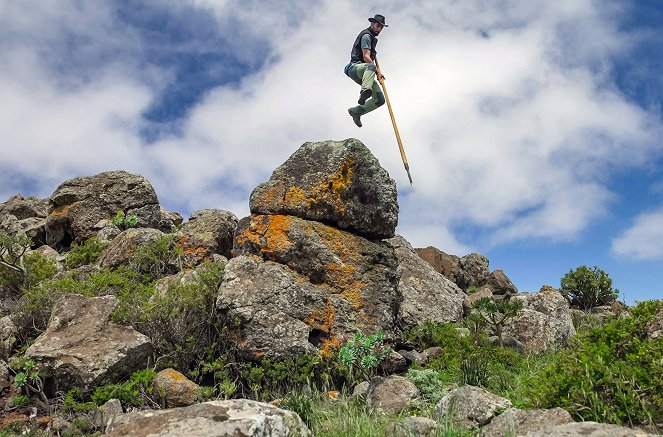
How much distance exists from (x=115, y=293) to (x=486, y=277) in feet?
55.3

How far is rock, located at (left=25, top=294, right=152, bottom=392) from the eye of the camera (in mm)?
11102

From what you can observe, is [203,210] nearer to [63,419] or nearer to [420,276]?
[420,276]

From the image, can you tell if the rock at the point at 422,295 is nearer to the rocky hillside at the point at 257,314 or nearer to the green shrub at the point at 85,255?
the rocky hillside at the point at 257,314

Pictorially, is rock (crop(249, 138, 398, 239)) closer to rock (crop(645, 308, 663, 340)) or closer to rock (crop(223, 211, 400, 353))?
rock (crop(223, 211, 400, 353))

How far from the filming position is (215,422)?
578cm

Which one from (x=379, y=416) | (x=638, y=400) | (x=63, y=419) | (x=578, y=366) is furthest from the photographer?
(x=63, y=419)

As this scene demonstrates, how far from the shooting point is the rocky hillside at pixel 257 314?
1078 centimetres

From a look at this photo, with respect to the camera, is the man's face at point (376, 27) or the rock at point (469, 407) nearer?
the rock at point (469, 407)

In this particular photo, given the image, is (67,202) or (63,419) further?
(67,202)

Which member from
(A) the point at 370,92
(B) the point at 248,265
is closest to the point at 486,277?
(A) the point at 370,92

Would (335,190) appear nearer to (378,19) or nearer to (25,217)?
(378,19)

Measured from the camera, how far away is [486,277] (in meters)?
25.7

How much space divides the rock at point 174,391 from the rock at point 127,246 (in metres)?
7.25

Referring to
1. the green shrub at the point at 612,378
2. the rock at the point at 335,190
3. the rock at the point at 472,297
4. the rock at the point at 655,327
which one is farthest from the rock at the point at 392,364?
the rock at the point at 472,297
